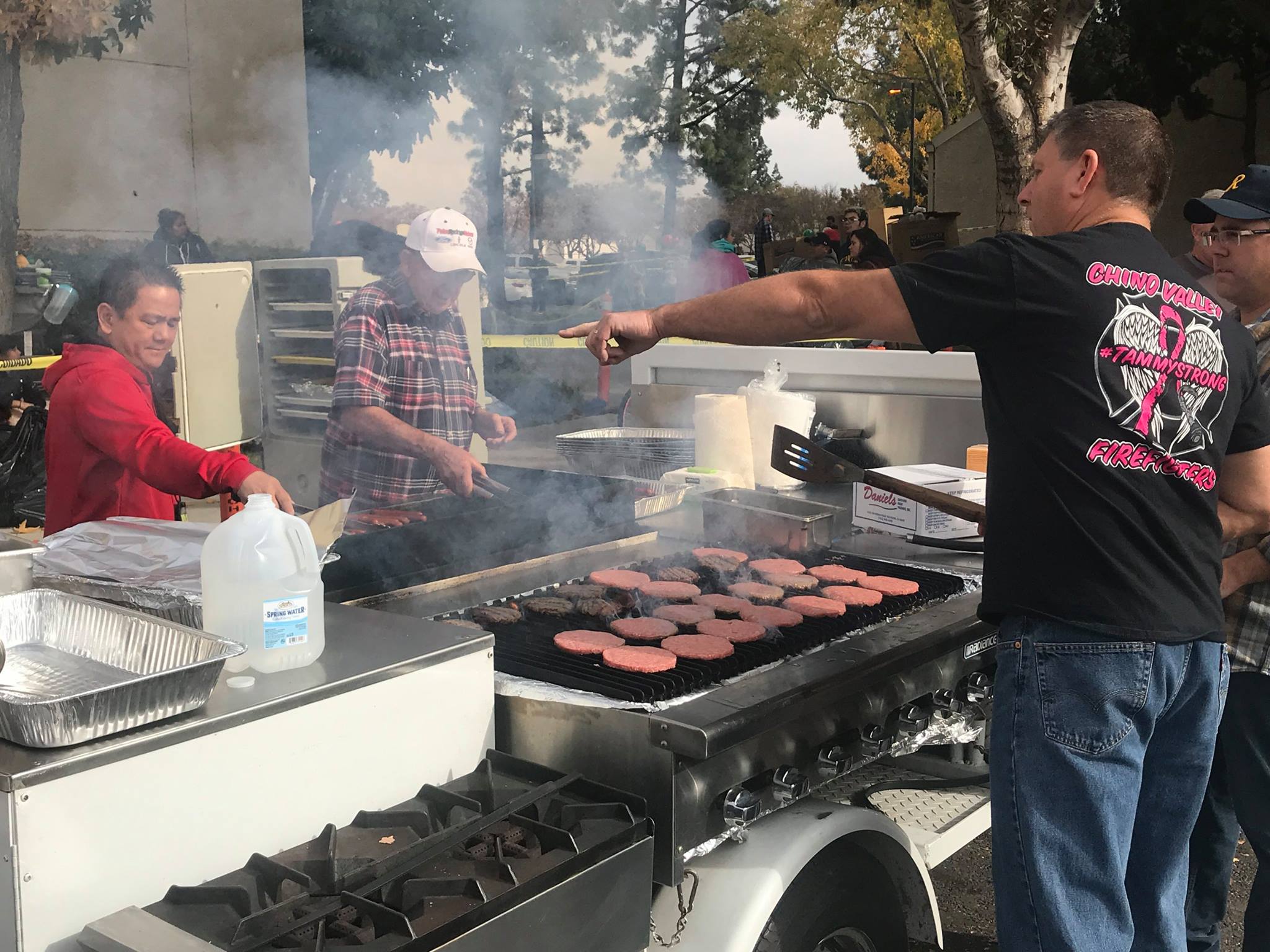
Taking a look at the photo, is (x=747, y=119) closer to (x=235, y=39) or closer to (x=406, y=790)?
(x=235, y=39)

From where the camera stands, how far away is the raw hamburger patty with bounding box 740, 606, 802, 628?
7.61 feet

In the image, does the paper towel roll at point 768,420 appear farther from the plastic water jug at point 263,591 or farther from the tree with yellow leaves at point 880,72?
the tree with yellow leaves at point 880,72

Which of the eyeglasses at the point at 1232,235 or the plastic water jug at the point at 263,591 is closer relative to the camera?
the plastic water jug at the point at 263,591

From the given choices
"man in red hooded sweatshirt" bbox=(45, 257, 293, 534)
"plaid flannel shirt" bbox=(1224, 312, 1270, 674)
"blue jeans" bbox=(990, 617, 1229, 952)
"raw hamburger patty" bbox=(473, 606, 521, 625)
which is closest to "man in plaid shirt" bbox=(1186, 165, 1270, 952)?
"plaid flannel shirt" bbox=(1224, 312, 1270, 674)

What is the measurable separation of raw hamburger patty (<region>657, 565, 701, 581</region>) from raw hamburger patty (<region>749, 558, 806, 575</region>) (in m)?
0.19

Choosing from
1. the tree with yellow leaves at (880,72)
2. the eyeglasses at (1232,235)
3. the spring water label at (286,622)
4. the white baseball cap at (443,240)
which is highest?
the tree with yellow leaves at (880,72)

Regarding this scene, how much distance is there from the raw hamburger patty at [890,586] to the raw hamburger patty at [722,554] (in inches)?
13.2

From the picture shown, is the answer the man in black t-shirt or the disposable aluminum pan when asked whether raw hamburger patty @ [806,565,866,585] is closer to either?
the man in black t-shirt

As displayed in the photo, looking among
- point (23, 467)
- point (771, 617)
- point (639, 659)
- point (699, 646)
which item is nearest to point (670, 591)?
point (771, 617)

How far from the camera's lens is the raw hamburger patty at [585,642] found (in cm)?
213

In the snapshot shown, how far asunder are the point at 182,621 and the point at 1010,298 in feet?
5.19

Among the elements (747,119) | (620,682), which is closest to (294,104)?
(747,119)

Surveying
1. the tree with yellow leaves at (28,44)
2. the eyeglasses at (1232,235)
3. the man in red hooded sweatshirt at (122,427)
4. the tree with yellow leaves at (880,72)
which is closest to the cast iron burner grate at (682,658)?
the man in red hooded sweatshirt at (122,427)

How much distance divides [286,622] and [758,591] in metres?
1.24
